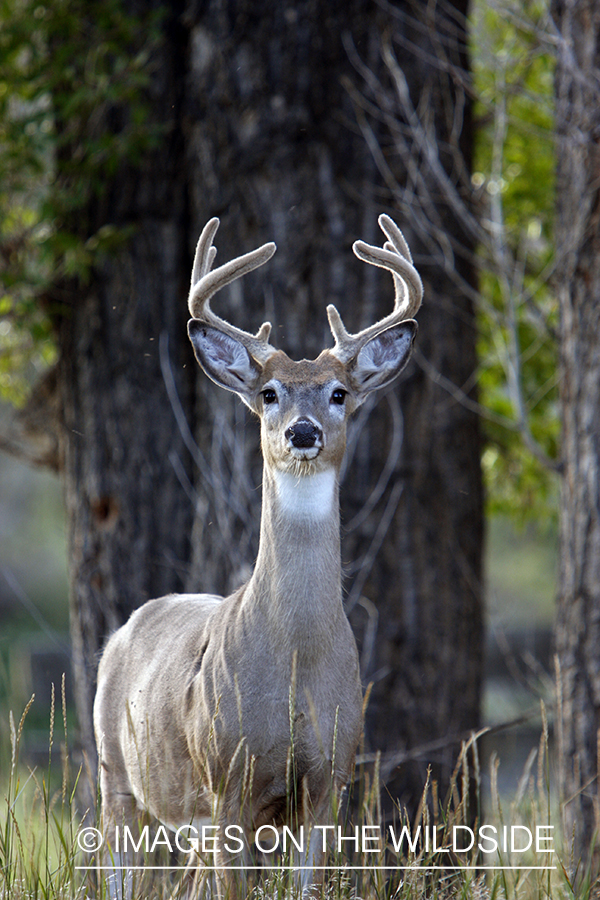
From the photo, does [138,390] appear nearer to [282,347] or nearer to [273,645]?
[282,347]

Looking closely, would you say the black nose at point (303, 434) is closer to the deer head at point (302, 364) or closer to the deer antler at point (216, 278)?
the deer head at point (302, 364)

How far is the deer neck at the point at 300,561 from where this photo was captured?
332 centimetres

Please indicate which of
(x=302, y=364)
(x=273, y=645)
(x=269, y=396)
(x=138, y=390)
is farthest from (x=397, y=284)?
(x=138, y=390)

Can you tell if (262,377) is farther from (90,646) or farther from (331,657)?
(90,646)

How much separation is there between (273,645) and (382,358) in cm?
114

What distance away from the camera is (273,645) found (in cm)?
330

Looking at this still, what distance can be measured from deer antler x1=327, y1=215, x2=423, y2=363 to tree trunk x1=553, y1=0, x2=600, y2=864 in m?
1.65

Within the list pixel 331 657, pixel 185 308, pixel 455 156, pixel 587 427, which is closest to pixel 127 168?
pixel 185 308

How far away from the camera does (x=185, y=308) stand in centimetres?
635

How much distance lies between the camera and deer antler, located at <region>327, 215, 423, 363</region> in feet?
11.6

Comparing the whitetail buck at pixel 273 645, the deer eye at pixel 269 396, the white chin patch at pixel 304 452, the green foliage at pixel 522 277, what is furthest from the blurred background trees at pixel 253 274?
the white chin patch at pixel 304 452

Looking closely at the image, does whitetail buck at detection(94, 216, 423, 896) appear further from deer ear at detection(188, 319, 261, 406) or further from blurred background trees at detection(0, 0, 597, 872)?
blurred background trees at detection(0, 0, 597, 872)

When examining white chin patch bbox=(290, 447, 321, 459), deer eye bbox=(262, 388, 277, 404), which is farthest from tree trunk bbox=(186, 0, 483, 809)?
white chin patch bbox=(290, 447, 321, 459)

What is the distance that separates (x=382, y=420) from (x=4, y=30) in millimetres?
3183
